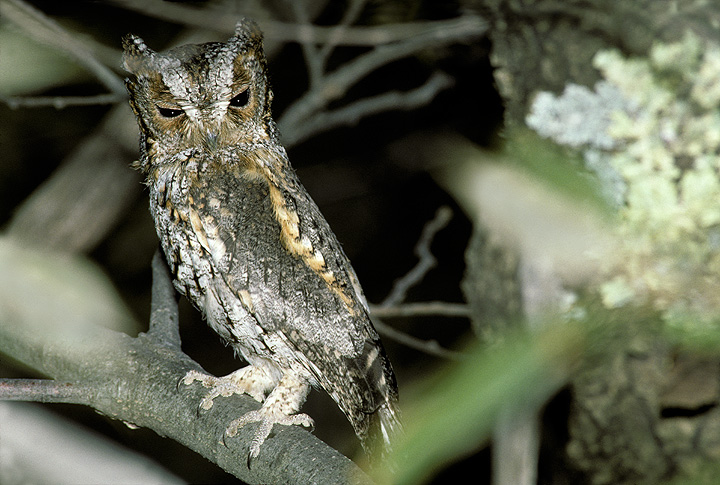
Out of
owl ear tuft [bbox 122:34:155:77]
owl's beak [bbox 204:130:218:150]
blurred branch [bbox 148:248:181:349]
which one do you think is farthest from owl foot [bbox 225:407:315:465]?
owl ear tuft [bbox 122:34:155:77]

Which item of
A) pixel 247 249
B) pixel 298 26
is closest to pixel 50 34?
pixel 298 26

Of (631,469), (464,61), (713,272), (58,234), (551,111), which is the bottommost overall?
(631,469)

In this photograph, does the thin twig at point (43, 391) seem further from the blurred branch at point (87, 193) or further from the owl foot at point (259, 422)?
the blurred branch at point (87, 193)

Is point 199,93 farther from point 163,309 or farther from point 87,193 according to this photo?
point 87,193

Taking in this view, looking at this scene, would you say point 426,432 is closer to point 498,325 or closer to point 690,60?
point 690,60

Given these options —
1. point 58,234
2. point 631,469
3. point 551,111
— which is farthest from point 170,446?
point 631,469

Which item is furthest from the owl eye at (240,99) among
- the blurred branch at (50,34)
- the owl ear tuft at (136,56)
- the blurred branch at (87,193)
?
the blurred branch at (87,193)

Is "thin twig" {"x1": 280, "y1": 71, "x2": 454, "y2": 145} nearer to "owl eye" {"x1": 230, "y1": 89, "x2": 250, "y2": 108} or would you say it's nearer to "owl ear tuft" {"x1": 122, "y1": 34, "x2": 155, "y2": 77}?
"owl eye" {"x1": 230, "y1": 89, "x2": 250, "y2": 108}
